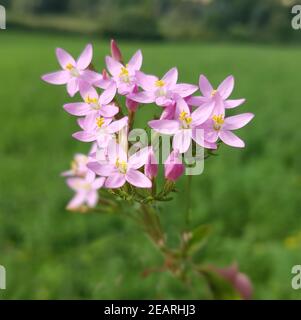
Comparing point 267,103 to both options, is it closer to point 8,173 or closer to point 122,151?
point 8,173

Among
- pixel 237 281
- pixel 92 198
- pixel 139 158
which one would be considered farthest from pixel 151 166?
pixel 237 281

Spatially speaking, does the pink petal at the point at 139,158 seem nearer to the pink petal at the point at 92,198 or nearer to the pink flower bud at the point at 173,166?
the pink flower bud at the point at 173,166

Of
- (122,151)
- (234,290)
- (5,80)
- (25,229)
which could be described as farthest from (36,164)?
(5,80)

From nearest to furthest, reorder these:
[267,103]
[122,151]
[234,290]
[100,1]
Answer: [122,151]
[234,290]
[267,103]
[100,1]

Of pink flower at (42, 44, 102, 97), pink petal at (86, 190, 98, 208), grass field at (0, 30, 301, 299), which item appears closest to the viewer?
pink flower at (42, 44, 102, 97)

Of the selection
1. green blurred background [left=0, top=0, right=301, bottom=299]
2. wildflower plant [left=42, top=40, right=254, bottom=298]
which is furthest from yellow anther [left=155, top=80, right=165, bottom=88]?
green blurred background [left=0, top=0, right=301, bottom=299]

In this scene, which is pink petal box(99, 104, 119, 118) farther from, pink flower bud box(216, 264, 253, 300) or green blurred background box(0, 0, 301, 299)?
pink flower bud box(216, 264, 253, 300)

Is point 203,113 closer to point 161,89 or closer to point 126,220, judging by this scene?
point 161,89
